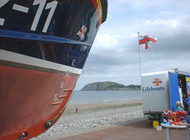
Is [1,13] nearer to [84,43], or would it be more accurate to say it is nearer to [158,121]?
[84,43]

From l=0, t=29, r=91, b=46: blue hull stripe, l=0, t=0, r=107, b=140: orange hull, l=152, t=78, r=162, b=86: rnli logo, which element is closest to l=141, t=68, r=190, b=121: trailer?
l=152, t=78, r=162, b=86: rnli logo

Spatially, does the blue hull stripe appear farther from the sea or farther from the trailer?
the sea

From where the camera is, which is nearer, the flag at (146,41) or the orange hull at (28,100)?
the orange hull at (28,100)

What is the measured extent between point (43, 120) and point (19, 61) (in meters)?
0.97

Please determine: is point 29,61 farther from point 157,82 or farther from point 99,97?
point 99,97

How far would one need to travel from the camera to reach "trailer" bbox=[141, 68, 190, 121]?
317 inches

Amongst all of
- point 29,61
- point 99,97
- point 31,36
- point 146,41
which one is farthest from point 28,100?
point 99,97

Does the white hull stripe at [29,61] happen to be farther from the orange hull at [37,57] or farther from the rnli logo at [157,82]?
the rnli logo at [157,82]

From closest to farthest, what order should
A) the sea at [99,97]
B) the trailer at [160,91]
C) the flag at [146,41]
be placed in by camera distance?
the trailer at [160,91] < the flag at [146,41] < the sea at [99,97]

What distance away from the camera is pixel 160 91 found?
8.46 meters

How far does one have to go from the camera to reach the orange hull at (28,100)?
2107mm

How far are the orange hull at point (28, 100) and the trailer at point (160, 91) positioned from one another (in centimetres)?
634

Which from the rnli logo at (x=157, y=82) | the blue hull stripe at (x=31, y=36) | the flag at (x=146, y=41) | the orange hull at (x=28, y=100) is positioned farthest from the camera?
the flag at (x=146, y=41)

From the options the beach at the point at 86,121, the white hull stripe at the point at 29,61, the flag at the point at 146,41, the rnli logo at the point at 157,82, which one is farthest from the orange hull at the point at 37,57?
the flag at the point at 146,41
